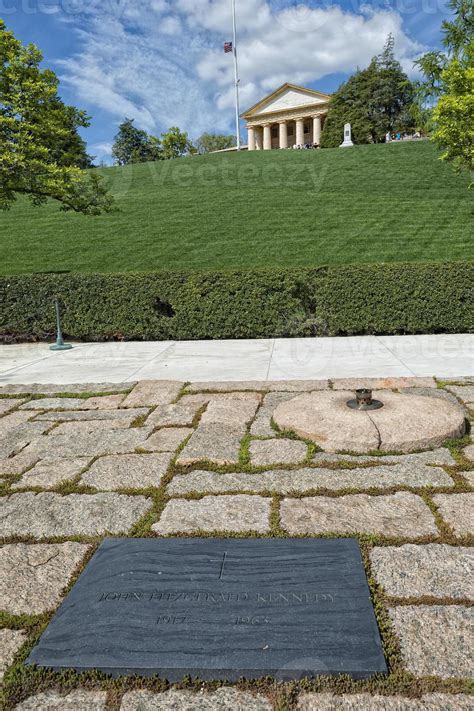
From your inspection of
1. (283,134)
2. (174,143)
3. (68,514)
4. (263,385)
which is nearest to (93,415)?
(263,385)

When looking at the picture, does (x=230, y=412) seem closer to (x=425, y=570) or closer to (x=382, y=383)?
(x=382, y=383)

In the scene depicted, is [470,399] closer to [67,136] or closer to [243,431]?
[243,431]

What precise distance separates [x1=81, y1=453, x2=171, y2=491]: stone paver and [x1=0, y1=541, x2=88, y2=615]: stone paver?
670 millimetres

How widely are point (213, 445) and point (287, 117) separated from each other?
65882 millimetres

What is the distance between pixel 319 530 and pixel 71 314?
7230 millimetres

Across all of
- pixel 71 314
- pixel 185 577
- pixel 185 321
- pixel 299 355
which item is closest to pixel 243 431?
pixel 185 577

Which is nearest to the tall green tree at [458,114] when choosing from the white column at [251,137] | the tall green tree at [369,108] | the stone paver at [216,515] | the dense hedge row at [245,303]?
the dense hedge row at [245,303]

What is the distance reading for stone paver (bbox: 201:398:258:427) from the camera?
427cm

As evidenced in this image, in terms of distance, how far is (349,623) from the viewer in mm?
1943

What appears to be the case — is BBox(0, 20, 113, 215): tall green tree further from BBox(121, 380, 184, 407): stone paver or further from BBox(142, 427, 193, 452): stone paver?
BBox(142, 427, 193, 452): stone paver

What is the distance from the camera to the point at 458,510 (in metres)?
2.79

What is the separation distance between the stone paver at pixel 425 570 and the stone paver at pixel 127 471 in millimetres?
1478

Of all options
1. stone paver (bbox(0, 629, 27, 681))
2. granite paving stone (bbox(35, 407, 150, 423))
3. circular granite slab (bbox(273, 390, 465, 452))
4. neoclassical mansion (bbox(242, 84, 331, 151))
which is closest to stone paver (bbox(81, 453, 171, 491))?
granite paving stone (bbox(35, 407, 150, 423))

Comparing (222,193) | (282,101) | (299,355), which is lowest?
(299,355)
